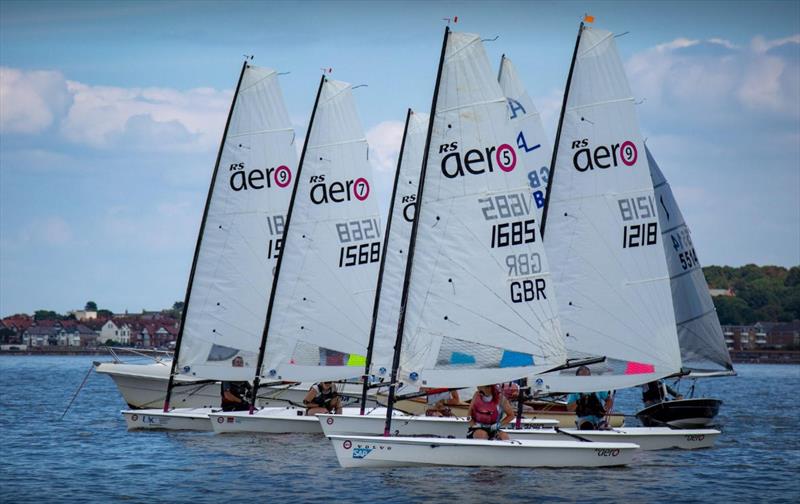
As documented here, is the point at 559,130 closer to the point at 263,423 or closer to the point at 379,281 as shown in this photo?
the point at 379,281

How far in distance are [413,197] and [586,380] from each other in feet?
32.8

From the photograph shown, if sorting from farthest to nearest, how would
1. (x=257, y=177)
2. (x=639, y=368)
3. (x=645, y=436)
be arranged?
(x=257, y=177) → (x=645, y=436) → (x=639, y=368)

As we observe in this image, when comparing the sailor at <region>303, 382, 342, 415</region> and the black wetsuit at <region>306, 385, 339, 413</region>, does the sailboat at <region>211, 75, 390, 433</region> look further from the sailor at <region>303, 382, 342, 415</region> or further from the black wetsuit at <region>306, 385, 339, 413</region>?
the black wetsuit at <region>306, 385, 339, 413</region>

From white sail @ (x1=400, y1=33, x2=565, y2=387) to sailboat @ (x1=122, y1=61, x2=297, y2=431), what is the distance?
11.6 m

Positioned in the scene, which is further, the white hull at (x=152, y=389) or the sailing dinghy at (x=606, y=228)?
the white hull at (x=152, y=389)

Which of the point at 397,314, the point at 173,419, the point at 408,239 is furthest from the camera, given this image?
the point at 408,239

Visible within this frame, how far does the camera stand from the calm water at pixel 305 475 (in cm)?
2458

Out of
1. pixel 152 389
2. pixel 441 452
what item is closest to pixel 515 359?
pixel 441 452

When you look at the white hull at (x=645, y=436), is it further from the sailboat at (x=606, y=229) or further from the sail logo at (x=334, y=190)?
the sail logo at (x=334, y=190)

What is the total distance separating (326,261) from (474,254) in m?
10.0

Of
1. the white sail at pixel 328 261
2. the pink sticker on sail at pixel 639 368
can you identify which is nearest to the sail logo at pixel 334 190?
the white sail at pixel 328 261

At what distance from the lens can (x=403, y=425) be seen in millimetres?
30922

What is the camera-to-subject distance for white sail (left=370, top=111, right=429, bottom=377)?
34250mm

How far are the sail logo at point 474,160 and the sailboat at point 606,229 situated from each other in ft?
13.4
